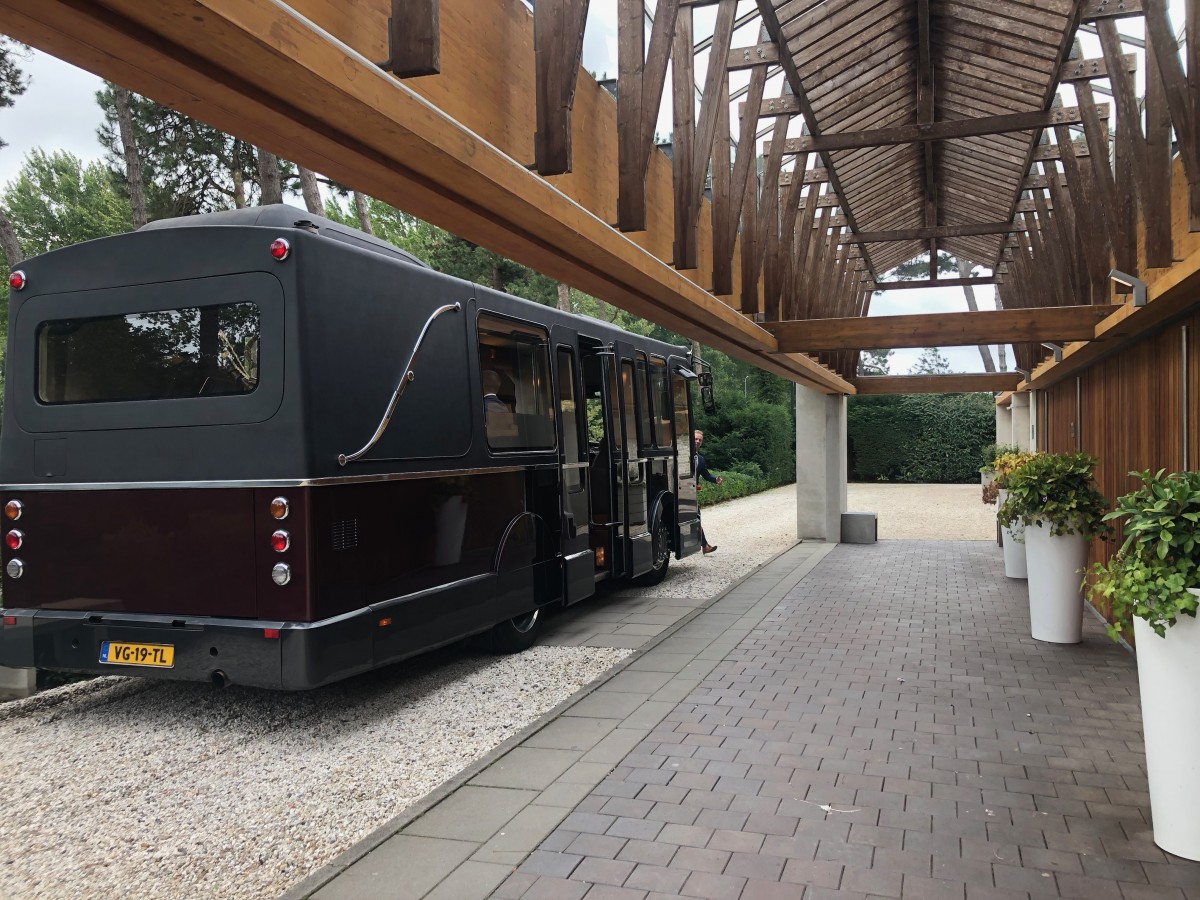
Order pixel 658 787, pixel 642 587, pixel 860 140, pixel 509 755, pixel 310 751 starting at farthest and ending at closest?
1. pixel 642 587
2. pixel 860 140
3. pixel 310 751
4. pixel 509 755
5. pixel 658 787

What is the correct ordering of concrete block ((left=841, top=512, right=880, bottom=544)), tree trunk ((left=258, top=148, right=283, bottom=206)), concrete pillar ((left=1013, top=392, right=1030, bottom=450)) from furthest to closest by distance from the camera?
concrete pillar ((left=1013, top=392, right=1030, bottom=450))
concrete block ((left=841, top=512, right=880, bottom=544))
tree trunk ((left=258, top=148, right=283, bottom=206))

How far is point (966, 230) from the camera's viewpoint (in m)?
12.0

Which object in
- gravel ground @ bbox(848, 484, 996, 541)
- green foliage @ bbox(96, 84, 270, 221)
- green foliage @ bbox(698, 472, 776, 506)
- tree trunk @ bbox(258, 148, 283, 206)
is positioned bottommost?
gravel ground @ bbox(848, 484, 996, 541)

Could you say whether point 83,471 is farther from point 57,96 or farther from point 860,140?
point 57,96

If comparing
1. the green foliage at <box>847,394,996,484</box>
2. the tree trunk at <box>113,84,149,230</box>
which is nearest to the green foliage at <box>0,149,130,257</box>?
the tree trunk at <box>113,84,149,230</box>

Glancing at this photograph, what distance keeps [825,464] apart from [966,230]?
186 inches

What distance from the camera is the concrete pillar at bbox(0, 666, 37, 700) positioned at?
653cm

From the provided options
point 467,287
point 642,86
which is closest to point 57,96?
point 467,287

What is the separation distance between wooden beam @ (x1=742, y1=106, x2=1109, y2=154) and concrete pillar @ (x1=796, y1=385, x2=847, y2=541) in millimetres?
7701

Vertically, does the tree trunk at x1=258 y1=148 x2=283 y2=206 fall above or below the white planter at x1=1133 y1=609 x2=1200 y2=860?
above

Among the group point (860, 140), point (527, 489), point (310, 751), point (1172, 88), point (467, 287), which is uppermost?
point (860, 140)

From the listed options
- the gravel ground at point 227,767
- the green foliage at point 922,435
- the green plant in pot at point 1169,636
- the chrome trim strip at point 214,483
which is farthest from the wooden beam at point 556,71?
the green foliage at point 922,435

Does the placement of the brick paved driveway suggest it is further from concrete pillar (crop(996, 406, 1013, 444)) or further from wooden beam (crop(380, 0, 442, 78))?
concrete pillar (crop(996, 406, 1013, 444))

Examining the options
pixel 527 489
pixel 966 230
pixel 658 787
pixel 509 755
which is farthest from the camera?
pixel 966 230
